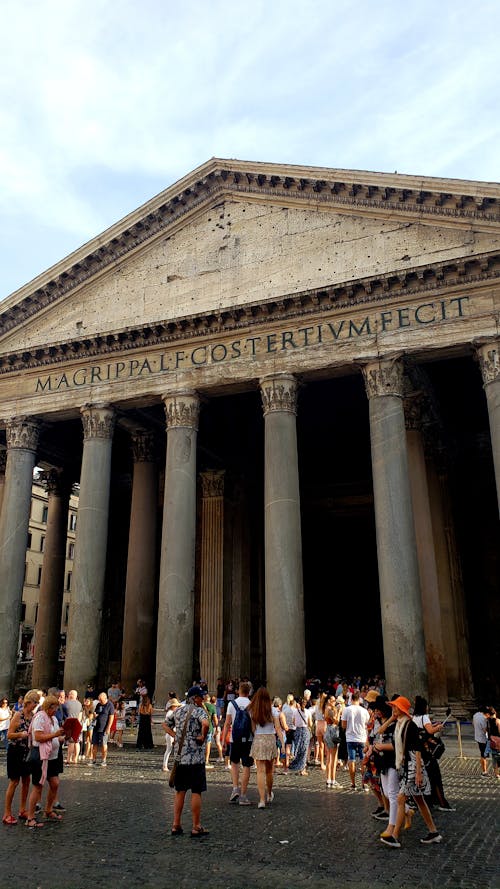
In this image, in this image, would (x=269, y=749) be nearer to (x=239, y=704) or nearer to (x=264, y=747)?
(x=264, y=747)

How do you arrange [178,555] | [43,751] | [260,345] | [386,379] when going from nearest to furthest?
[43,751]
[386,379]
[178,555]
[260,345]

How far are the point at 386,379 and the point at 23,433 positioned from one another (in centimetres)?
960

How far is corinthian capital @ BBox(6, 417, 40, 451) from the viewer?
1756cm

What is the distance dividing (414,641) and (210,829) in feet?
23.8

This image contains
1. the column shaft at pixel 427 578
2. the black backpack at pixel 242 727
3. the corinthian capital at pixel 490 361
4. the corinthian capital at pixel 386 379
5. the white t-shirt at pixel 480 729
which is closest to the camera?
the black backpack at pixel 242 727

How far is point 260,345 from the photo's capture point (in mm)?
15414

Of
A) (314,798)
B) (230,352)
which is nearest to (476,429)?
(230,352)

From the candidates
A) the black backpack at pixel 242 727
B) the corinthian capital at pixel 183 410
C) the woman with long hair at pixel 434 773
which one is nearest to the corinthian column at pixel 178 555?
the corinthian capital at pixel 183 410

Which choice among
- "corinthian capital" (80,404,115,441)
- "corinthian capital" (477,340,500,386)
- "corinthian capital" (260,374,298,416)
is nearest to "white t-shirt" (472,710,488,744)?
"corinthian capital" (477,340,500,386)

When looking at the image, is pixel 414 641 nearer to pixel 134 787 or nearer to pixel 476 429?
pixel 134 787

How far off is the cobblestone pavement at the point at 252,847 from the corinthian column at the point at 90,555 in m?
7.04

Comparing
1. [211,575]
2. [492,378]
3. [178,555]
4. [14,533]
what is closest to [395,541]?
[492,378]

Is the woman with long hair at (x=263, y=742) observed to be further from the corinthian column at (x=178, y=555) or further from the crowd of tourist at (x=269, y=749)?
the corinthian column at (x=178, y=555)

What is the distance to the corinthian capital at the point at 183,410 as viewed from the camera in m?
15.8
